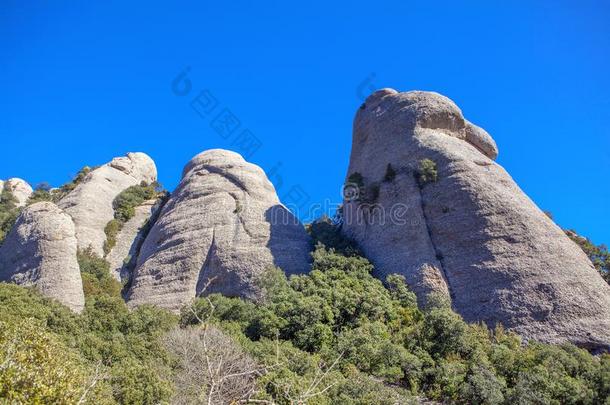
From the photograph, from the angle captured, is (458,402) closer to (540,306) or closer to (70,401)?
(540,306)

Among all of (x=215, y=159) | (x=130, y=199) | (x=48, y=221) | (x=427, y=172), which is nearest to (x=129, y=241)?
(x=130, y=199)

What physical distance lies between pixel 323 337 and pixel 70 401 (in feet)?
40.2

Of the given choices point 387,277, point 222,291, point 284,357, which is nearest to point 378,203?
point 387,277

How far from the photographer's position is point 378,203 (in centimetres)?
2902

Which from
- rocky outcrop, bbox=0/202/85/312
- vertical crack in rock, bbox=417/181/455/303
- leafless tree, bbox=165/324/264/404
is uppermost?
vertical crack in rock, bbox=417/181/455/303

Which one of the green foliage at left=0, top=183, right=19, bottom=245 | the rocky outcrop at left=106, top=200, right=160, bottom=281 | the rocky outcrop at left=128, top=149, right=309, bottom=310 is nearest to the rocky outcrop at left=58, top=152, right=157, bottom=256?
the rocky outcrop at left=106, top=200, right=160, bottom=281

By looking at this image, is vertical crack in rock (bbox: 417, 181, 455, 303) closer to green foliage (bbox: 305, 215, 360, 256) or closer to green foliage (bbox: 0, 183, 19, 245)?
green foliage (bbox: 305, 215, 360, 256)

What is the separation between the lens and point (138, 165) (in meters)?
45.4

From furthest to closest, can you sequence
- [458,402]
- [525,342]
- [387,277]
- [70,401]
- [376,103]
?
[376,103], [387,277], [525,342], [458,402], [70,401]

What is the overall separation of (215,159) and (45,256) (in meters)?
13.7

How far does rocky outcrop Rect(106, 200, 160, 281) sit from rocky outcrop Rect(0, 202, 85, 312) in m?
5.81

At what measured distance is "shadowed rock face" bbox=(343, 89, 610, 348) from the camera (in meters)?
21.0

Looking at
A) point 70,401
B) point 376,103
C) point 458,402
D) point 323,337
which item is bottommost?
point 70,401

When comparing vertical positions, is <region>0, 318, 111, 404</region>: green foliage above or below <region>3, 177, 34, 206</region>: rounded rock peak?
below
